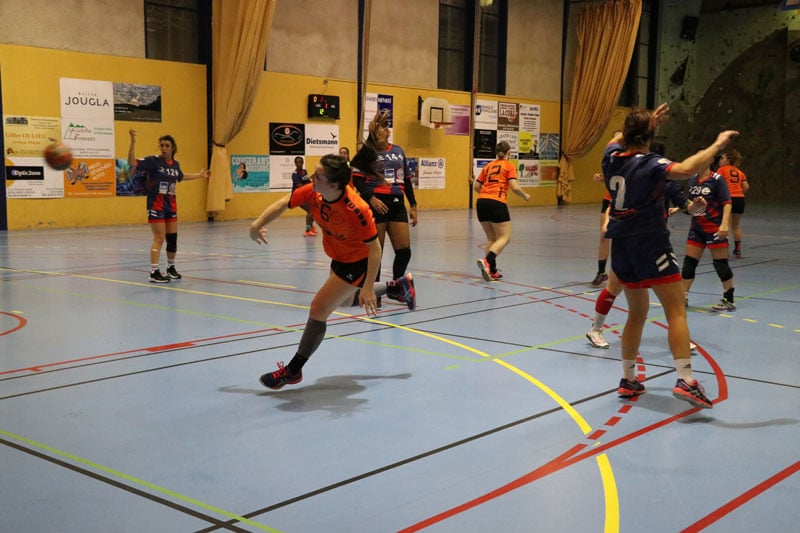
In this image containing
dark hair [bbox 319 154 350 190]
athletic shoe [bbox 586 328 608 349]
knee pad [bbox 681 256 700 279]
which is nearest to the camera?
dark hair [bbox 319 154 350 190]

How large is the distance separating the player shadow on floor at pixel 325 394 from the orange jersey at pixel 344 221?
2.96ft

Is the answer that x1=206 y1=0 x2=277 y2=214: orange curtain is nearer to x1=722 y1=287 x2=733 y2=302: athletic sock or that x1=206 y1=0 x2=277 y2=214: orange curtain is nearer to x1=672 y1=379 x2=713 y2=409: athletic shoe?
x1=722 y1=287 x2=733 y2=302: athletic sock

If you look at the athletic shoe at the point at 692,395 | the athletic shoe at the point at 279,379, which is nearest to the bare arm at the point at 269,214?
the athletic shoe at the point at 279,379

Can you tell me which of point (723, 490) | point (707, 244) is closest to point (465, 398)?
point (723, 490)

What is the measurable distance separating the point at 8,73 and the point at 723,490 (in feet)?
60.9

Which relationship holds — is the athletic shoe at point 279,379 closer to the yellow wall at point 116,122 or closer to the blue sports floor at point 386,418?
the blue sports floor at point 386,418

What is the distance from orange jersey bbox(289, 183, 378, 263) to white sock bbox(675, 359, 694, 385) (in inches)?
86.8

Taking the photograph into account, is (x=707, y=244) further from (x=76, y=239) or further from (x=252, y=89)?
(x=252, y=89)

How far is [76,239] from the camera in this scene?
55.1ft

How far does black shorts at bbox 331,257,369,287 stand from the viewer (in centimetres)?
588

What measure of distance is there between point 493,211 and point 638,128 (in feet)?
20.6

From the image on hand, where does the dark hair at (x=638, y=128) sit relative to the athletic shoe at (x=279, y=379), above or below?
above

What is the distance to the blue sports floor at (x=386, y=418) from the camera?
3711mm

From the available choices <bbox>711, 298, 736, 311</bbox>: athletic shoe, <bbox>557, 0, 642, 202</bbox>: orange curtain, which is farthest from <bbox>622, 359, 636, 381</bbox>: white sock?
<bbox>557, 0, 642, 202</bbox>: orange curtain
